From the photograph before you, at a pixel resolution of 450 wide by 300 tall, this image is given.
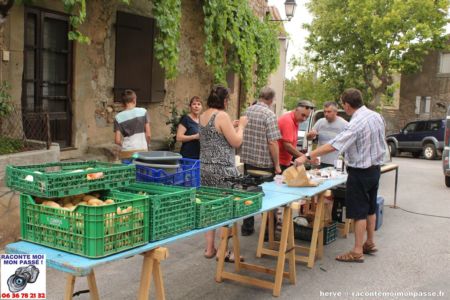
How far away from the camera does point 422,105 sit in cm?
2781

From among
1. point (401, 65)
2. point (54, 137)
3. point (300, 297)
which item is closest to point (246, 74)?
point (54, 137)

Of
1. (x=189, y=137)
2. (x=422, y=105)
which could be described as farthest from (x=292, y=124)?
(x=422, y=105)

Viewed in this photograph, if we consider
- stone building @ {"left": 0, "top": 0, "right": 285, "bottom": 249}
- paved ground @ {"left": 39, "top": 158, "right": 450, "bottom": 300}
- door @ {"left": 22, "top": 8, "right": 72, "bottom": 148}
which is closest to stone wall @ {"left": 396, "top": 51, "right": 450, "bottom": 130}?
stone building @ {"left": 0, "top": 0, "right": 285, "bottom": 249}

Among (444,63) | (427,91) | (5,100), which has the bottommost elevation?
(5,100)

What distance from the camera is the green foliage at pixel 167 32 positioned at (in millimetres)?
8250

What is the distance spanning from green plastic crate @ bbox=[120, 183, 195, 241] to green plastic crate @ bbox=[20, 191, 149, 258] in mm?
54

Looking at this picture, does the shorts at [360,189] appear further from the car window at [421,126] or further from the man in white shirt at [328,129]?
the car window at [421,126]

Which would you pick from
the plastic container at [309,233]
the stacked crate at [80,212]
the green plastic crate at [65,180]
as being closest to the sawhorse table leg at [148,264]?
the stacked crate at [80,212]

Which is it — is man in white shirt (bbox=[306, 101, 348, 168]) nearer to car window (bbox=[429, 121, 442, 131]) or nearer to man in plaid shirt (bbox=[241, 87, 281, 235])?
man in plaid shirt (bbox=[241, 87, 281, 235])

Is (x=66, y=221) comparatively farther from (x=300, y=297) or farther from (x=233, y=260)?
(x=233, y=260)

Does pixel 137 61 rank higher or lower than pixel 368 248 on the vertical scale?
higher

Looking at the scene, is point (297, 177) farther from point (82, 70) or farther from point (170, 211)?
point (82, 70)

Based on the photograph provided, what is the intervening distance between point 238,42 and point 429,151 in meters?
13.0

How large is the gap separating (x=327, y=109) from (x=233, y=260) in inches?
113
